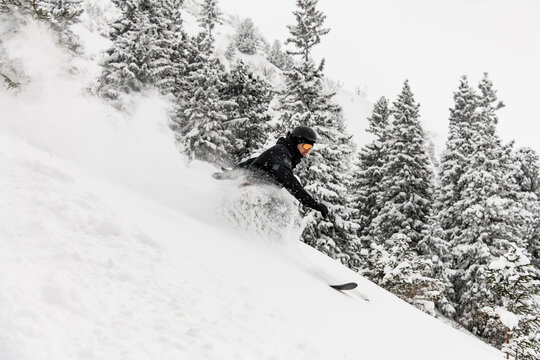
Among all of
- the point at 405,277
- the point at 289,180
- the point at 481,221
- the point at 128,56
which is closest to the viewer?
the point at 289,180

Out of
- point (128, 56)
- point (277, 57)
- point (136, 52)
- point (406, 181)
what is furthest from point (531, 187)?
point (277, 57)

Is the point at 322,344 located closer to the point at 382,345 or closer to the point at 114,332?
the point at 382,345

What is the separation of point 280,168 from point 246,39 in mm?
76663

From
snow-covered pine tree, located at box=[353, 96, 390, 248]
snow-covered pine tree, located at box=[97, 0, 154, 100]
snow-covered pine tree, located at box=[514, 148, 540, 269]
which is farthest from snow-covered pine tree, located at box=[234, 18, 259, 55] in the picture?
snow-covered pine tree, located at box=[97, 0, 154, 100]

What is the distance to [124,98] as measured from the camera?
65.3 feet

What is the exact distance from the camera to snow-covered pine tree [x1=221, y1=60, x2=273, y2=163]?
22.7 metres

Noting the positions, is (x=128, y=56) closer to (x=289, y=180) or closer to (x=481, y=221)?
(x=289, y=180)

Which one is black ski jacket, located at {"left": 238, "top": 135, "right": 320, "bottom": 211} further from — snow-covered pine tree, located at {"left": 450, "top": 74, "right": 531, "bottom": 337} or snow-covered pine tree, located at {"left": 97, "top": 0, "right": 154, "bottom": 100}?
snow-covered pine tree, located at {"left": 97, "top": 0, "right": 154, "bottom": 100}

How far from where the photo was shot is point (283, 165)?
585 centimetres

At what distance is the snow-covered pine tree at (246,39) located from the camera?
76156 mm

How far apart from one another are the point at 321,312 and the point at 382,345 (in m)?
0.64

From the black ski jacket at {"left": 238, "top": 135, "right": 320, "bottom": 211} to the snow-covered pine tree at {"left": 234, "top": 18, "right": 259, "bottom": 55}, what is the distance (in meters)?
74.4

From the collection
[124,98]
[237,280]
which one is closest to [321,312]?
[237,280]

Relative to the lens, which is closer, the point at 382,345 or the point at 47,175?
the point at 382,345
